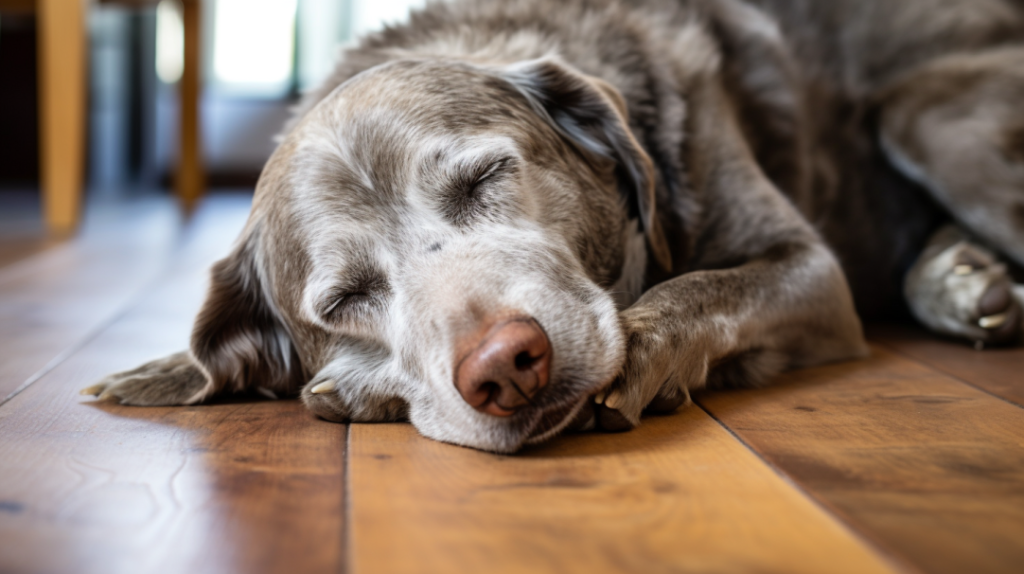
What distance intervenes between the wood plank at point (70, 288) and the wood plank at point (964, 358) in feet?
7.14

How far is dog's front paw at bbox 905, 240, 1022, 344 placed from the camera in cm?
235

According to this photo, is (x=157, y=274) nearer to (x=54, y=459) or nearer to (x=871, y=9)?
(x=54, y=459)

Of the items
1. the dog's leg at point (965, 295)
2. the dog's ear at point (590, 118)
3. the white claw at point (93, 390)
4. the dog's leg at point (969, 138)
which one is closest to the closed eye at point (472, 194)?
the dog's ear at point (590, 118)

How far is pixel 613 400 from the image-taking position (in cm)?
154

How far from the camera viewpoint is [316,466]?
141 cm

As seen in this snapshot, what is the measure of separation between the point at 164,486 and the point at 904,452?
1184mm

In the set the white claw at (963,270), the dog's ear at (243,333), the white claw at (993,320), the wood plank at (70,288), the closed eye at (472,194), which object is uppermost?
the closed eye at (472,194)

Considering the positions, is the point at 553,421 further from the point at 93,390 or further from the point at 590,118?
the point at 93,390

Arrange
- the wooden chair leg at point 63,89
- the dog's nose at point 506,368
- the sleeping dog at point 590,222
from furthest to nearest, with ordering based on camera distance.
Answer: the wooden chair leg at point 63,89
the sleeping dog at point 590,222
the dog's nose at point 506,368

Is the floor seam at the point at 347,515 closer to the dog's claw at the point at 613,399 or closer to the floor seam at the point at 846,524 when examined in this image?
the dog's claw at the point at 613,399

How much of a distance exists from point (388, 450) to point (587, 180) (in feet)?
2.74

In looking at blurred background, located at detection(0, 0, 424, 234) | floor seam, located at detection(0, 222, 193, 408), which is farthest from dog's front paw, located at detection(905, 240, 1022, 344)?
blurred background, located at detection(0, 0, 424, 234)

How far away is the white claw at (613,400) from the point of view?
1541 mm

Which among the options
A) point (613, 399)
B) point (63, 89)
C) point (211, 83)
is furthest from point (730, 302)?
point (211, 83)
